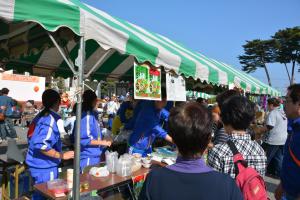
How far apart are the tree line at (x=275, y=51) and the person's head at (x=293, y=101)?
136 ft

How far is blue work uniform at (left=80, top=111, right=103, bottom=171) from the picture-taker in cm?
358

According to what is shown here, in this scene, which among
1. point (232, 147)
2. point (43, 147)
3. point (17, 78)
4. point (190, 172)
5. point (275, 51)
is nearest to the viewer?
point (190, 172)

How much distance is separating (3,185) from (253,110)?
3.32 meters

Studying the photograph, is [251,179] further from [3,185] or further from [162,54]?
[3,185]

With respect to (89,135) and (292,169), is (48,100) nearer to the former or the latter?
(89,135)

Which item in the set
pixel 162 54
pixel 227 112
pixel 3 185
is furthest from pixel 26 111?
pixel 227 112

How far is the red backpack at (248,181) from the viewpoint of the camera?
1658 mm

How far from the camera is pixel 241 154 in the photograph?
1833 mm

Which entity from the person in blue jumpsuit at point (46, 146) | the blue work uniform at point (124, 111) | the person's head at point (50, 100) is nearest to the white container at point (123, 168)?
the person in blue jumpsuit at point (46, 146)

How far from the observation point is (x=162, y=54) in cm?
299

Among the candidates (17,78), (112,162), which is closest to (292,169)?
(112,162)

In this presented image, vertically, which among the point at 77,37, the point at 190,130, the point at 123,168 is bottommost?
the point at 123,168

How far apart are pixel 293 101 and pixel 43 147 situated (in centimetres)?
233

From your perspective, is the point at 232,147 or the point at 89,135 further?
the point at 89,135
